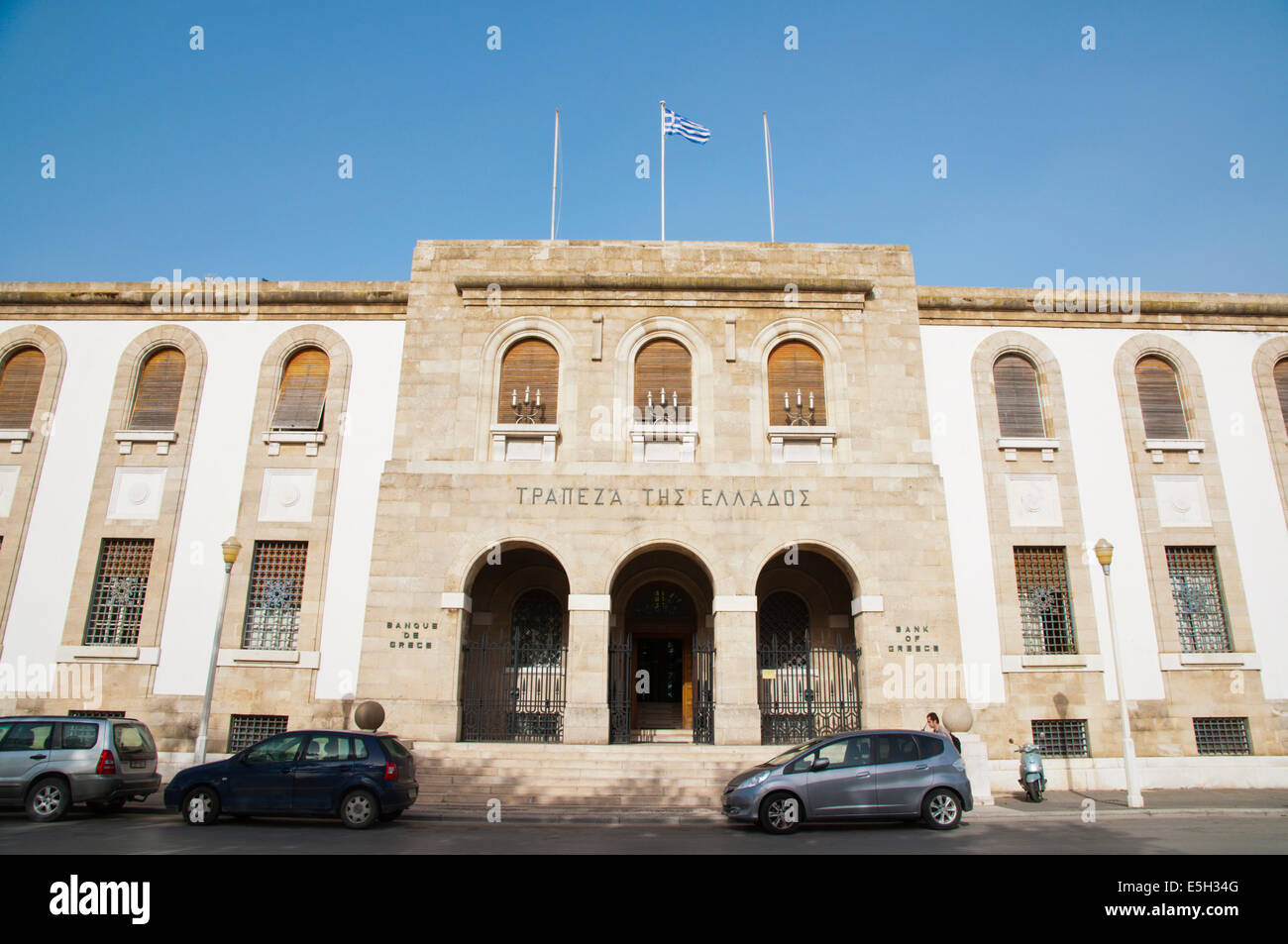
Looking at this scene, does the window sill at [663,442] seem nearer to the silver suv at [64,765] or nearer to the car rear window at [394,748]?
the car rear window at [394,748]

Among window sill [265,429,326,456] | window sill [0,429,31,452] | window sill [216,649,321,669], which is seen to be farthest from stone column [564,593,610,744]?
window sill [0,429,31,452]

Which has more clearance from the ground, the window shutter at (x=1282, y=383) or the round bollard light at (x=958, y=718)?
the window shutter at (x=1282, y=383)

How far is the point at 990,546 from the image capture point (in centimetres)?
1884

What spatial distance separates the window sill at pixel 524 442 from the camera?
19.0 metres

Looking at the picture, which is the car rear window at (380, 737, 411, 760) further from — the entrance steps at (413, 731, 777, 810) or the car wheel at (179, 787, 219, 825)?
the car wheel at (179, 787, 219, 825)

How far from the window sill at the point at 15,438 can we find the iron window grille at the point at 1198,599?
28.2 meters

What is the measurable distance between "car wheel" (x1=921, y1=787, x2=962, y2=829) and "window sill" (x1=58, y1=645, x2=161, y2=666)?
16583mm

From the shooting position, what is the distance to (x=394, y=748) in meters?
13.1

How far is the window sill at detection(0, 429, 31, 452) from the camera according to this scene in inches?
773

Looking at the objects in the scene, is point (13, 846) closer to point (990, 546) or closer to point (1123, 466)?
point (990, 546)

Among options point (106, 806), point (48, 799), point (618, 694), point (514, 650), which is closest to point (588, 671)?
point (618, 694)

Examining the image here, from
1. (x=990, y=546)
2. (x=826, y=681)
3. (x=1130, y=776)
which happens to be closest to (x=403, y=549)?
(x=826, y=681)

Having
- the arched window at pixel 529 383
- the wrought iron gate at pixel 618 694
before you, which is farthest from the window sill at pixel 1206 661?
the arched window at pixel 529 383

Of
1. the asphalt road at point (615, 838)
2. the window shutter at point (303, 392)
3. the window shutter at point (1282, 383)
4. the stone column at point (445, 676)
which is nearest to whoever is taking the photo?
the asphalt road at point (615, 838)
